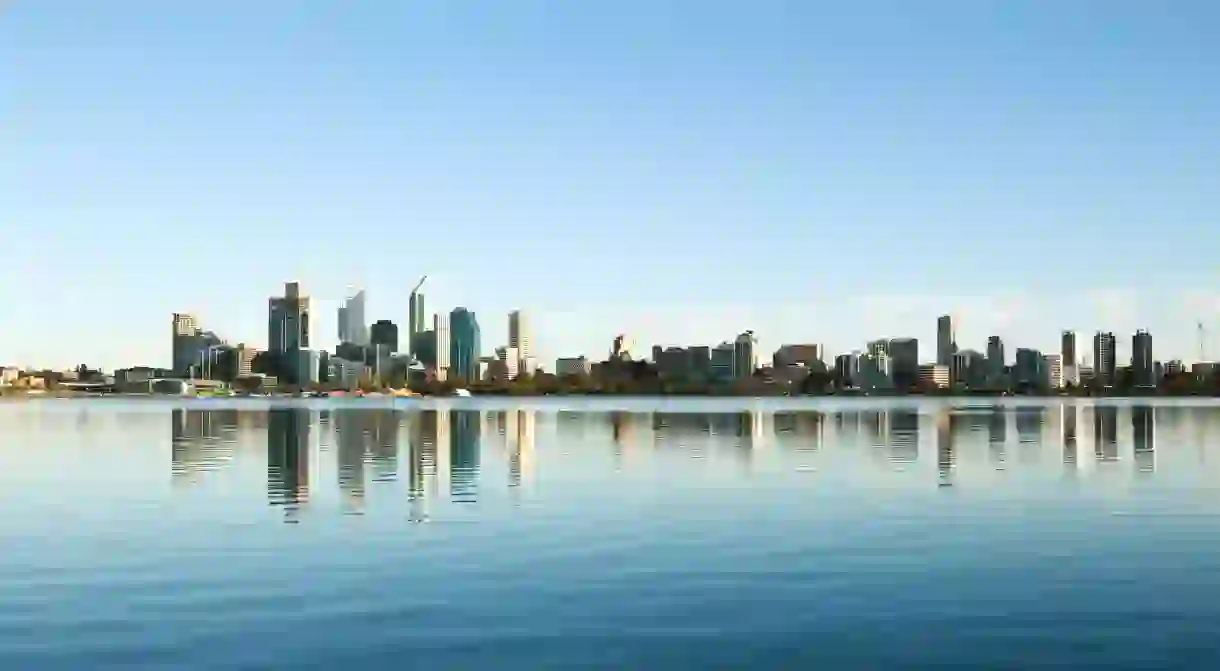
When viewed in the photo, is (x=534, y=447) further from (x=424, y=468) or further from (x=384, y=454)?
(x=424, y=468)

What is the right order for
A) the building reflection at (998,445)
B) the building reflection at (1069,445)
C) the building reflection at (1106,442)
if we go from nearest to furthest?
the building reflection at (998,445), the building reflection at (1069,445), the building reflection at (1106,442)

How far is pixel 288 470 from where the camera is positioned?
60.2 m

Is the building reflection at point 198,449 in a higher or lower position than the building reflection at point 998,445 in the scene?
higher

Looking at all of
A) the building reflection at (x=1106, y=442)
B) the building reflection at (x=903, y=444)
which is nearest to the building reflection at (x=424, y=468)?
the building reflection at (x=903, y=444)

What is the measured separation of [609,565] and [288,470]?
3241cm

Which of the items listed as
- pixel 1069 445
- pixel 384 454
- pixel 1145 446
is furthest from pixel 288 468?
pixel 1145 446

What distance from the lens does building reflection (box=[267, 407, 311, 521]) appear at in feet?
151

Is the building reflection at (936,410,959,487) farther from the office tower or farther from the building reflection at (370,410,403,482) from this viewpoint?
the office tower

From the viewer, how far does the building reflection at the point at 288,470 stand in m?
46.0

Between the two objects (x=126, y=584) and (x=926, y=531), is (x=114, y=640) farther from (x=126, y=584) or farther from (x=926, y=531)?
(x=926, y=531)

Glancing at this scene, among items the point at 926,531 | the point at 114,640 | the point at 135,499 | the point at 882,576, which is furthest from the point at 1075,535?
the point at 135,499

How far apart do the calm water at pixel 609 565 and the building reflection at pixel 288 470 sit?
30 centimetres

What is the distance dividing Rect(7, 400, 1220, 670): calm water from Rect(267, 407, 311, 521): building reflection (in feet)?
0.98

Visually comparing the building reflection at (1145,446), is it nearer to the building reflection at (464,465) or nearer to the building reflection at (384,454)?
the building reflection at (464,465)
